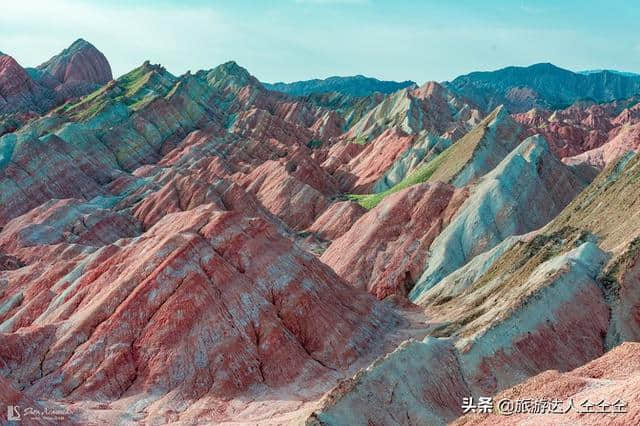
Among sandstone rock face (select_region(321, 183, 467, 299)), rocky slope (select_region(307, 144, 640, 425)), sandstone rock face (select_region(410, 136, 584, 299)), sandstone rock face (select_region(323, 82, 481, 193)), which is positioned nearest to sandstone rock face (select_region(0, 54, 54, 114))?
sandstone rock face (select_region(323, 82, 481, 193))

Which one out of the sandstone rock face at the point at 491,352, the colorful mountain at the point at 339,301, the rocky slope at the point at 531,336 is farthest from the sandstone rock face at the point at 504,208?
the sandstone rock face at the point at 491,352

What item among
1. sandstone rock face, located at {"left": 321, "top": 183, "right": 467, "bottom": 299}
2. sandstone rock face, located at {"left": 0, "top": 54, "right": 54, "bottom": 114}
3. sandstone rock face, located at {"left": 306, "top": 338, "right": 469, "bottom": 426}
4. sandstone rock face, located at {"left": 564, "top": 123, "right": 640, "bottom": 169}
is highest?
sandstone rock face, located at {"left": 0, "top": 54, "right": 54, "bottom": 114}

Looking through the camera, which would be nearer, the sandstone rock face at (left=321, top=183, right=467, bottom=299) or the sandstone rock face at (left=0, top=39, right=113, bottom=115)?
the sandstone rock face at (left=321, top=183, right=467, bottom=299)

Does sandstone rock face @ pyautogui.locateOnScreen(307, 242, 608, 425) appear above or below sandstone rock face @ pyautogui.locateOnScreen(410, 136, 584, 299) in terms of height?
below

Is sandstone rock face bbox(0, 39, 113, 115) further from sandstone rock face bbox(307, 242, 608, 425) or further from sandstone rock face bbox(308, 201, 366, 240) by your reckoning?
sandstone rock face bbox(307, 242, 608, 425)

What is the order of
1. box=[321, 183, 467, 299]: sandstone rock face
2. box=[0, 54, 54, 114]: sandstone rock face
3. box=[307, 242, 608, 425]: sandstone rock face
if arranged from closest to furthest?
box=[307, 242, 608, 425]: sandstone rock face → box=[321, 183, 467, 299]: sandstone rock face → box=[0, 54, 54, 114]: sandstone rock face

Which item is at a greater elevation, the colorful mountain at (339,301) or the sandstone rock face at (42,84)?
the sandstone rock face at (42,84)

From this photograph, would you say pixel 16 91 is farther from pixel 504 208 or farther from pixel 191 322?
pixel 191 322

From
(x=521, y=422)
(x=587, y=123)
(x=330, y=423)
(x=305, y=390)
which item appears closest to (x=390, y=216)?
(x=305, y=390)

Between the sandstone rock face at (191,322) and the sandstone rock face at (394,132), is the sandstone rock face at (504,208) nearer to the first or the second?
the sandstone rock face at (191,322)
